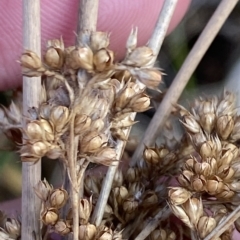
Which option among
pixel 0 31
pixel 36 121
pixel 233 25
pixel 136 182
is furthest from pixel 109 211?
pixel 233 25

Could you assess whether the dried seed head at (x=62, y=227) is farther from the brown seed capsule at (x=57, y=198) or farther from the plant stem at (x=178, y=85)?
the plant stem at (x=178, y=85)

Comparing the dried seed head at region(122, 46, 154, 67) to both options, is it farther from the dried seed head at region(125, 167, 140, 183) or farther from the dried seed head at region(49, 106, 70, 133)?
the dried seed head at region(125, 167, 140, 183)

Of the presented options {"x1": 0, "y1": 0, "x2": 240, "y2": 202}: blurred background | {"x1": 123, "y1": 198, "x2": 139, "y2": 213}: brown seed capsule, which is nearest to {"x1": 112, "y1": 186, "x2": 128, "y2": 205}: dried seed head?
{"x1": 123, "y1": 198, "x2": 139, "y2": 213}: brown seed capsule

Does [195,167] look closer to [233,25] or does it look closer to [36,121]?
[36,121]

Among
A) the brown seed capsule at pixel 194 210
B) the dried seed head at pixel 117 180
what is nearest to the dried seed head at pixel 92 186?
the dried seed head at pixel 117 180

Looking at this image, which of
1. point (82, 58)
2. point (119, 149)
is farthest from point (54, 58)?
point (119, 149)
